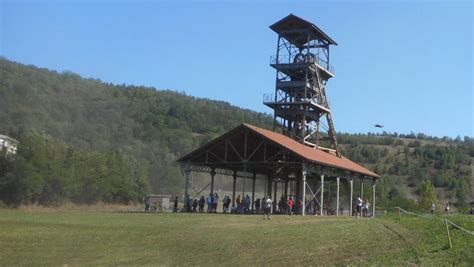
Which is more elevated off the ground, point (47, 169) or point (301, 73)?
point (301, 73)

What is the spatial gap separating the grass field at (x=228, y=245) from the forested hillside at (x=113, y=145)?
4717 centimetres

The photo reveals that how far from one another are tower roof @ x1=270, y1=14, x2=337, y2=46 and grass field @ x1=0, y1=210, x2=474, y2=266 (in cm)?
3376

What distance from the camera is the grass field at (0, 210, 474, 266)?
16.2 meters

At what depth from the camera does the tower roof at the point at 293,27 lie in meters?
56.3

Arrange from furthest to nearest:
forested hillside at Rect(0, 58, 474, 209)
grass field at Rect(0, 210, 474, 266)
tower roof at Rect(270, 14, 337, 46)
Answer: forested hillside at Rect(0, 58, 474, 209) → tower roof at Rect(270, 14, 337, 46) → grass field at Rect(0, 210, 474, 266)

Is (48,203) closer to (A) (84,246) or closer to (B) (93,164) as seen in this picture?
(B) (93,164)

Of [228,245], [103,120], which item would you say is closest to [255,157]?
[228,245]

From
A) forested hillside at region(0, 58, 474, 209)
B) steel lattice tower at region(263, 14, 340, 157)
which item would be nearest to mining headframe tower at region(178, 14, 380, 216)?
steel lattice tower at region(263, 14, 340, 157)

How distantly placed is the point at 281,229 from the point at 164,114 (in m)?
132

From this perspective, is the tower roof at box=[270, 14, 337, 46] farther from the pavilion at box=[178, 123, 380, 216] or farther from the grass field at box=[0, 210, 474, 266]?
the grass field at box=[0, 210, 474, 266]

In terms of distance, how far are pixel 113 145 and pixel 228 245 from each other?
99.3 meters

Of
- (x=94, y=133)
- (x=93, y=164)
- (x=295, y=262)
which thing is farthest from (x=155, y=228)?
(x=94, y=133)

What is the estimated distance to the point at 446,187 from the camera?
160 meters

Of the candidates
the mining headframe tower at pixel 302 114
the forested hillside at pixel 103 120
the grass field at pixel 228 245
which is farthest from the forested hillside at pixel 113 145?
the grass field at pixel 228 245
